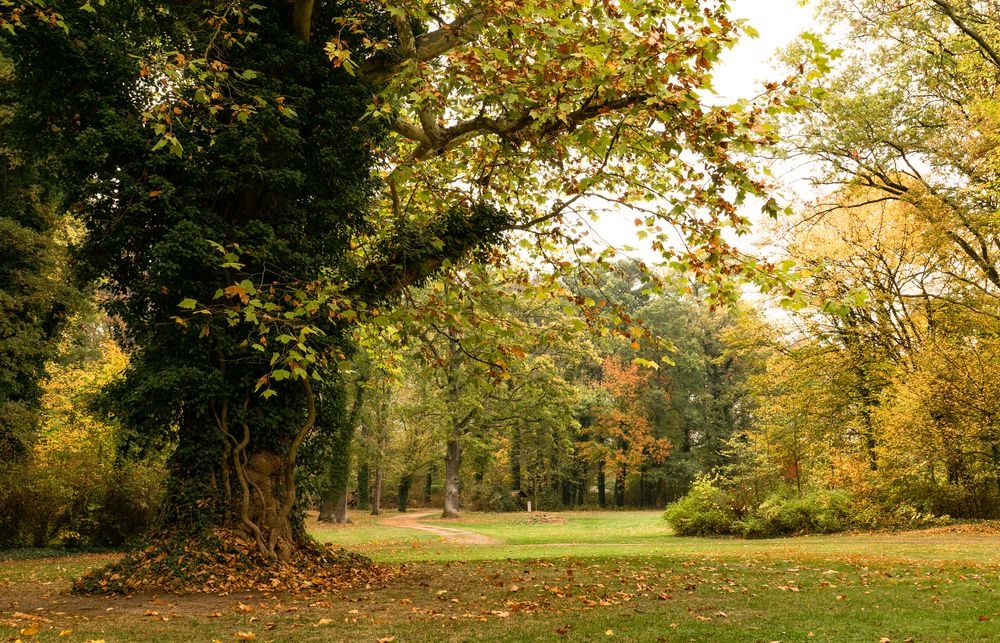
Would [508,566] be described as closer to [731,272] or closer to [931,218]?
[731,272]

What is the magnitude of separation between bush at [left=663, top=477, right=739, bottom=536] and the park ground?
8817 millimetres

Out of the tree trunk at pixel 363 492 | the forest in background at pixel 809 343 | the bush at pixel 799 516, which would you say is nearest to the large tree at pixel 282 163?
the forest in background at pixel 809 343

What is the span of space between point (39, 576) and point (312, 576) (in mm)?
4878

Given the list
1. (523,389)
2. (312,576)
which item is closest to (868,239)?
(523,389)

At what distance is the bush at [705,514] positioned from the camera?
19.4 metres

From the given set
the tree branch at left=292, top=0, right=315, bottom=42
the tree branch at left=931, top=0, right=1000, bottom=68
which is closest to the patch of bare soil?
the tree branch at left=931, top=0, right=1000, bottom=68

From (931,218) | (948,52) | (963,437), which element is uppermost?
(948,52)

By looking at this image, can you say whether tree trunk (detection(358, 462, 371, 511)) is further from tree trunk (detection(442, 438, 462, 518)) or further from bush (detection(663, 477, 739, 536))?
bush (detection(663, 477, 739, 536))

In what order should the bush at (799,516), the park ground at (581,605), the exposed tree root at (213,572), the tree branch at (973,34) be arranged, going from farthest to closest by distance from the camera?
the bush at (799,516), the tree branch at (973,34), the exposed tree root at (213,572), the park ground at (581,605)

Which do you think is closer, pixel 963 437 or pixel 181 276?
pixel 181 276

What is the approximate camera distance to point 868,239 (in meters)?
20.7

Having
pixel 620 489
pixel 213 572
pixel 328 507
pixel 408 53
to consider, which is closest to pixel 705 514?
pixel 213 572

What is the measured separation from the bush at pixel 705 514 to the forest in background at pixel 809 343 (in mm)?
66

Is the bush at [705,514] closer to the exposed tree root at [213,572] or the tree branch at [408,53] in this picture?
the exposed tree root at [213,572]
